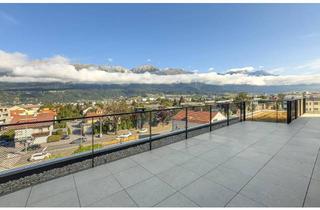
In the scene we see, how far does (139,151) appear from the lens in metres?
3.37

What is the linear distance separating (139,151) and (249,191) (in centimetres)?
211

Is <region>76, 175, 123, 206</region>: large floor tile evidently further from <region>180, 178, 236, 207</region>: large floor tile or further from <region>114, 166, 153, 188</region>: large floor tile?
<region>180, 178, 236, 207</region>: large floor tile

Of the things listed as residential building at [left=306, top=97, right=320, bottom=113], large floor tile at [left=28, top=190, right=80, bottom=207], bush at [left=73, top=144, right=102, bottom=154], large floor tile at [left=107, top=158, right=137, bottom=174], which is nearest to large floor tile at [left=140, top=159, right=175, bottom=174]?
large floor tile at [left=107, top=158, right=137, bottom=174]

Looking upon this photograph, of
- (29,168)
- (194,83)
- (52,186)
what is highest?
(194,83)

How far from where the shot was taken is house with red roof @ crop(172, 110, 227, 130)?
179 inches

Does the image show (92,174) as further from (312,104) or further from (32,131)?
(312,104)

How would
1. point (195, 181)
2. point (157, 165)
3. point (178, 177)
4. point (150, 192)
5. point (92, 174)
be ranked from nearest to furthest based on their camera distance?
point (150, 192) < point (195, 181) < point (178, 177) < point (92, 174) < point (157, 165)

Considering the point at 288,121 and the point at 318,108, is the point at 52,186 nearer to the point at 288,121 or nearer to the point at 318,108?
the point at 288,121

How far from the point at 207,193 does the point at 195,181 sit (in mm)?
294

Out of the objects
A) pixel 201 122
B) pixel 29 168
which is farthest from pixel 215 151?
pixel 29 168

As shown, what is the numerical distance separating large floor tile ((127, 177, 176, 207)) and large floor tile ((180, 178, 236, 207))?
0.22m

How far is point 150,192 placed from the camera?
1.94m

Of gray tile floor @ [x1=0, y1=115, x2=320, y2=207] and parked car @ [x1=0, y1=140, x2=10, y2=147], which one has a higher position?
parked car @ [x1=0, y1=140, x2=10, y2=147]

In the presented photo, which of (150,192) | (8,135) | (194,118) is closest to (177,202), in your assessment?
(150,192)
